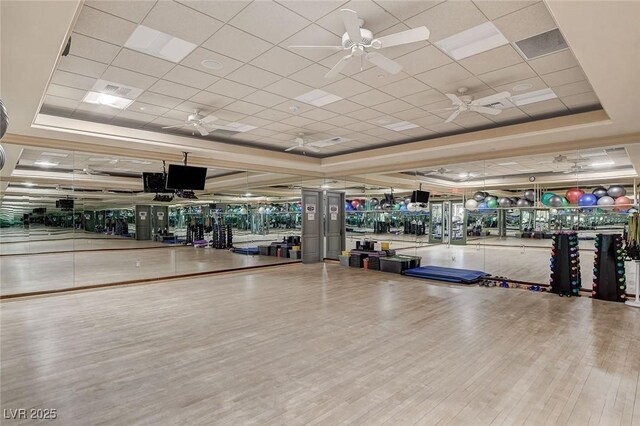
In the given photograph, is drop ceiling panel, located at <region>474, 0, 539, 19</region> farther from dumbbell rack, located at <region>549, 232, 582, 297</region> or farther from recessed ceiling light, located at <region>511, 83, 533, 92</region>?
dumbbell rack, located at <region>549, 232, 582, 297</region>

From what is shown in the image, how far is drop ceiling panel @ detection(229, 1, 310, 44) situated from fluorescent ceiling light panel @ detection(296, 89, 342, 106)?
1575mm

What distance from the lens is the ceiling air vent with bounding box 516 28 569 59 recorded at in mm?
3549

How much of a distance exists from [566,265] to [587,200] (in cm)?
204

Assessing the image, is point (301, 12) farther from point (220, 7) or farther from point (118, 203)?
point (118, 203)

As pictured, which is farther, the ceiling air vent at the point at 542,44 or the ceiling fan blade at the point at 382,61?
the ceiling air vent at the point at 542,44

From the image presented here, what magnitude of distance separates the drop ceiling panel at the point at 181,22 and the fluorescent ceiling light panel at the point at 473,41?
2.41 metres

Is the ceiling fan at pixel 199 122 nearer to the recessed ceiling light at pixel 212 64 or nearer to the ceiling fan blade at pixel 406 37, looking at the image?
the recessed ceiling light at pixel 212 64

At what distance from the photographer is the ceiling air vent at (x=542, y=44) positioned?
11.6ft

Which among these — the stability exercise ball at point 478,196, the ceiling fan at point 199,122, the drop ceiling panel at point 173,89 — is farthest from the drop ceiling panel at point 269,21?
the stability exercise ball at point 478,196

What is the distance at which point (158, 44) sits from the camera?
3742 millimetres

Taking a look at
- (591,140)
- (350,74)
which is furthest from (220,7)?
(591,140)

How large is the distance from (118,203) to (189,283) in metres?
8.78

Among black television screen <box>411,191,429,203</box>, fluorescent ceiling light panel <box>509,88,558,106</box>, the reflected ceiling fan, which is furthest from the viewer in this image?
black television screen <box>411,191,429,203</box>

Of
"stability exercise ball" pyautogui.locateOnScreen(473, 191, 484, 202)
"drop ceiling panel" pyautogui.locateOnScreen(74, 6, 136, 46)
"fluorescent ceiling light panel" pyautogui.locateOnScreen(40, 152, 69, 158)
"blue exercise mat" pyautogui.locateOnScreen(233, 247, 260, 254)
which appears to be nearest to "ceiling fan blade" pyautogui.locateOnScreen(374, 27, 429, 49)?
"drop ceiling panel" pyautogui.locateOnScreen(74, 6, 136, 46)
